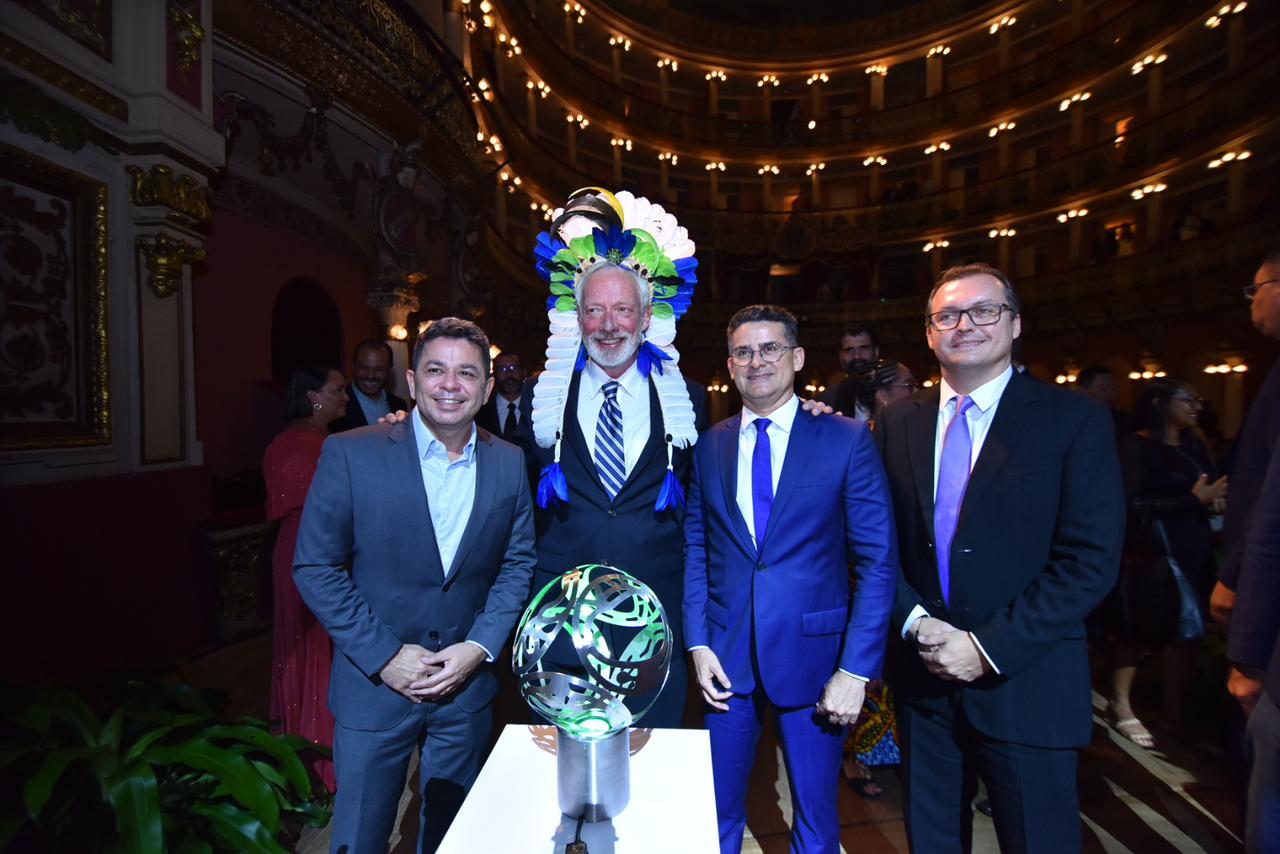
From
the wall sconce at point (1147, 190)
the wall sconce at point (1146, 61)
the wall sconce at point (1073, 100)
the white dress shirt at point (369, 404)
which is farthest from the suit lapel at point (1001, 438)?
the wall sconce at point (1073, 100)

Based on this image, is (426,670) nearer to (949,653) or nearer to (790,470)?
(790,470)

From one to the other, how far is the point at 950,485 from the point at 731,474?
0.66 m

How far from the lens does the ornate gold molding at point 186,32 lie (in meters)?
3.51

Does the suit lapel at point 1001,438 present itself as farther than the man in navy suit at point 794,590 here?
No

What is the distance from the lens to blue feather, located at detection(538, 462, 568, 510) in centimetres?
217

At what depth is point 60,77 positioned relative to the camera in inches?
116

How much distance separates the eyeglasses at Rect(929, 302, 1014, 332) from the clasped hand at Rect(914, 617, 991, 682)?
0.87 m

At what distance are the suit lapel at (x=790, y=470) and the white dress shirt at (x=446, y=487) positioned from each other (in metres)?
0.95

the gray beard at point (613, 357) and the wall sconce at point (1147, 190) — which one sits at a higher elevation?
the wall sconce at point (1147, 190)

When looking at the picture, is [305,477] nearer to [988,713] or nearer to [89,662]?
[89,662]

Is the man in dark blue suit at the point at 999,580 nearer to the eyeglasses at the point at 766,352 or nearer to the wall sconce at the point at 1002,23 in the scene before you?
the eyeglasses at the point at 766,352

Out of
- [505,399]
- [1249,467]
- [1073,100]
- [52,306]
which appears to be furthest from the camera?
[1073,100]

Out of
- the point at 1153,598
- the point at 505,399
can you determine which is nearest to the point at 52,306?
the point at 505,399

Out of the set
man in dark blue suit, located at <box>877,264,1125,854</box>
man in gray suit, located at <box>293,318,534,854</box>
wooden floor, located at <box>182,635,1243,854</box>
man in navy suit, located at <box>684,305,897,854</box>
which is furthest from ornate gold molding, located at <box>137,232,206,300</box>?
man in dark blue suit, located at <box>877,264,1125,854</box>
